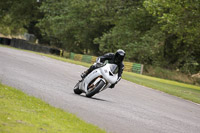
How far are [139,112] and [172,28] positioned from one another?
24.3m

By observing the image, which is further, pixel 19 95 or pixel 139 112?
pixel 139 112

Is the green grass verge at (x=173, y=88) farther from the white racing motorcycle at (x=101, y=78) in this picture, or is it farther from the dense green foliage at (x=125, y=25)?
the white racing motorcycle at (x=101, y=78)

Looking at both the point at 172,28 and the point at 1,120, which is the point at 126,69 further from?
the point at 1,120

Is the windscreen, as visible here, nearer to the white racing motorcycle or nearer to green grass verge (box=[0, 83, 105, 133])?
the white racing motorcycle

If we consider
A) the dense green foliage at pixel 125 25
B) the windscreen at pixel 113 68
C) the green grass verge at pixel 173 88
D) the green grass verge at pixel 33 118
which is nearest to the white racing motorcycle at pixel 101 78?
the windscreen at pixel 113 68

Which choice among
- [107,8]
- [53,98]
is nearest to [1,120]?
[53,98]

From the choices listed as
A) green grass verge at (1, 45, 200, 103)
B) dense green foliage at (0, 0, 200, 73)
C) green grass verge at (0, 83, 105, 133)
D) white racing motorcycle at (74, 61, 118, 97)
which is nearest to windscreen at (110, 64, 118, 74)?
white racing motorcycle at (74, 61, 118, 97)

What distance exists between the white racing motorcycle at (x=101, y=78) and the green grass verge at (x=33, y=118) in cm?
298

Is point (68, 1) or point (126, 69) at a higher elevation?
point (68, 1)

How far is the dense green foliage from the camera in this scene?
3344 centimetres

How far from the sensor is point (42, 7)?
207 feet

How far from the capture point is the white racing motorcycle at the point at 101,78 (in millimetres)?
12039

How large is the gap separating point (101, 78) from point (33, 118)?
16.6 feet

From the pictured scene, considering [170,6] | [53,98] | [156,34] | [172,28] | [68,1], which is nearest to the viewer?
[53,98]
